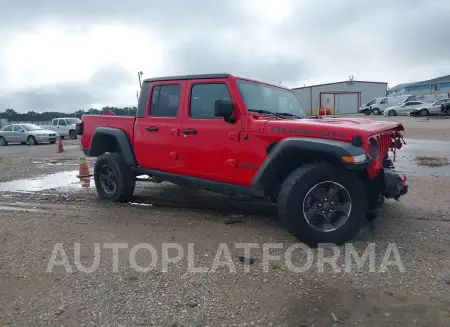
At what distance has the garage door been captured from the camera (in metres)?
48.3

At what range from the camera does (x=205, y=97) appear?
5.55m

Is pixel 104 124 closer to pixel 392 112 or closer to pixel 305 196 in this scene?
pixel 305 196

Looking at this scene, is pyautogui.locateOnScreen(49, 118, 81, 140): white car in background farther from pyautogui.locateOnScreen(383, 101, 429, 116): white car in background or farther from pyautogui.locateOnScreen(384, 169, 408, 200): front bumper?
pyautogui.locateOnScreen(384, 169, 408, 200): front bumper

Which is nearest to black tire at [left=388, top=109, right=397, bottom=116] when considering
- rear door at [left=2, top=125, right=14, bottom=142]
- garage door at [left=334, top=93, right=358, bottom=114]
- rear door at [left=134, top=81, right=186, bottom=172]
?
garage door at [left=334, top=93, right=358, bottom=114]

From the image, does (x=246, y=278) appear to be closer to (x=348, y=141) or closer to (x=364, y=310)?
(x=364, y=310)

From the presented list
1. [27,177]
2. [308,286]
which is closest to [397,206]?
[308,286]

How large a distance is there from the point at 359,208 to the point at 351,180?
32cm

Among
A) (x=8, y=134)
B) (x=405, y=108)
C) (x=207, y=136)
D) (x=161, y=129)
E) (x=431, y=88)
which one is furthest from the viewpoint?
(x=431, y=88)

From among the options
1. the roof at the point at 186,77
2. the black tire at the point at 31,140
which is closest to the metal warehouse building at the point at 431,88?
the black tire at the point at 31,140

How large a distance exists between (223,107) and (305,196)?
4.48 feet

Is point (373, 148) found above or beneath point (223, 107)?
→ beneath

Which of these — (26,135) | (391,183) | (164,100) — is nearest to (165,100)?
(164,100)

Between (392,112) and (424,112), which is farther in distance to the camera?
(392,112)

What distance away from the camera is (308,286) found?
355 cm
